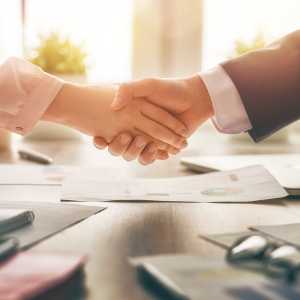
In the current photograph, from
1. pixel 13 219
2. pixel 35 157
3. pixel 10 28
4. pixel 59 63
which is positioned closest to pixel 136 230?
pixel 13 219

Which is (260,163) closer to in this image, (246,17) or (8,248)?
(8,248)

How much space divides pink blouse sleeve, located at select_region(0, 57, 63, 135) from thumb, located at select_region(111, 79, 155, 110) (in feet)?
0.44

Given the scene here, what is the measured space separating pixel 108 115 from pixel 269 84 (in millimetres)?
335

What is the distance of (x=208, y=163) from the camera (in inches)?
54.9

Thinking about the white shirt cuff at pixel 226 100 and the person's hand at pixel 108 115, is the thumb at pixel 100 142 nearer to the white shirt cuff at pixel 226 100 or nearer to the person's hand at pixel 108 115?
the person's hand at pixel 108 115

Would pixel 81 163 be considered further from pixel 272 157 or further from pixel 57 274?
pixel 57 274

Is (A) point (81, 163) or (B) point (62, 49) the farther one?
(B) point (62, 49)

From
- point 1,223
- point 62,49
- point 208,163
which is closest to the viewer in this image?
point 1,223

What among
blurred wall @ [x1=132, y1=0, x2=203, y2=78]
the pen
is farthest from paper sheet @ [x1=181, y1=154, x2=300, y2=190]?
blurred wall @ [x1=132, y1=0, x2=203, y2=78]

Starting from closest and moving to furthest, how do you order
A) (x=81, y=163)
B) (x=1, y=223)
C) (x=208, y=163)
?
(x=1, y=223) → (x=208, y=163) → (x=81, y=163)

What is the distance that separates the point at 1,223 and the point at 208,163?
2.26 feet

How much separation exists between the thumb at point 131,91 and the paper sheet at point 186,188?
194 mm

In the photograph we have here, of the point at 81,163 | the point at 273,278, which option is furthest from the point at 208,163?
the point at 273,278

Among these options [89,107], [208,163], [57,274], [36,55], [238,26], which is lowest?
[57,274]
